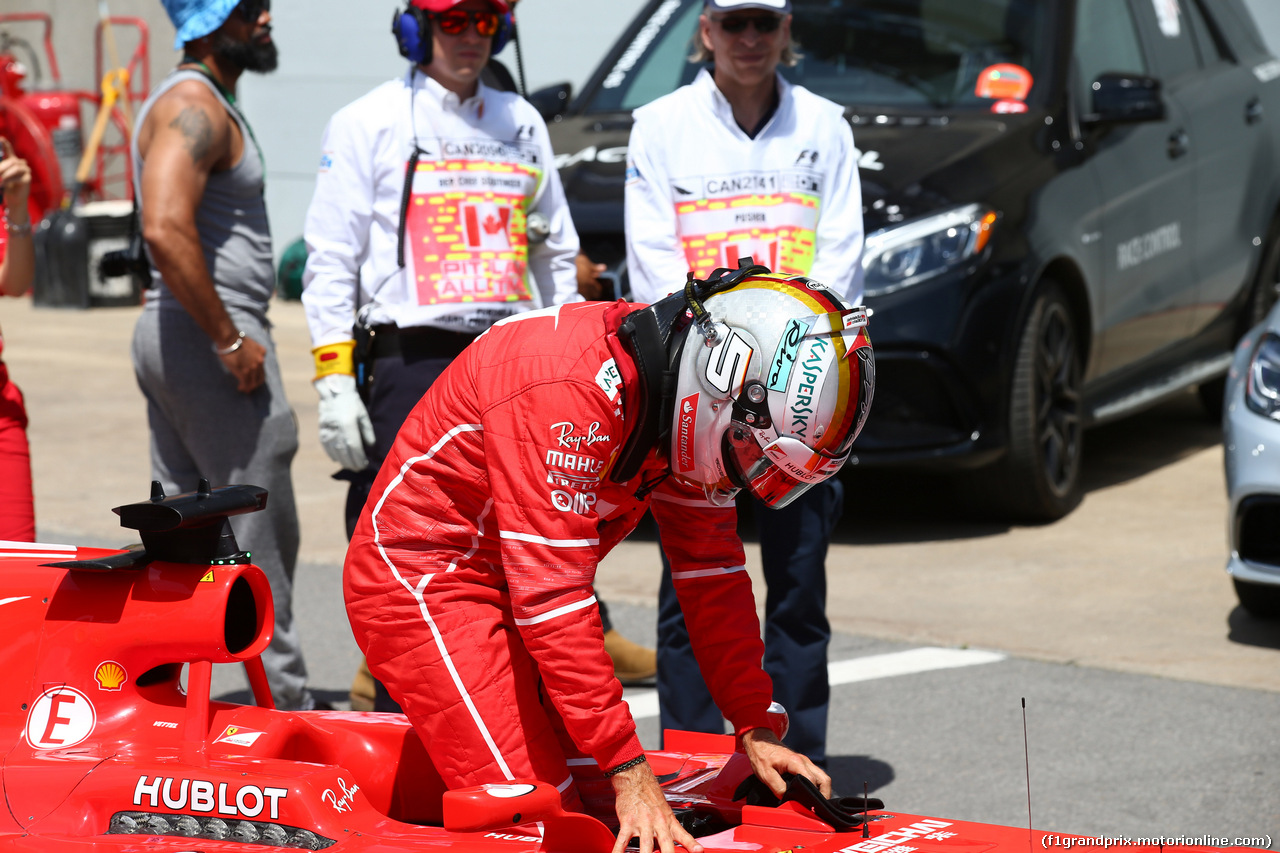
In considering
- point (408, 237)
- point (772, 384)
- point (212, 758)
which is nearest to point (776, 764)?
point (772, 384)

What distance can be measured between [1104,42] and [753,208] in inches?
157

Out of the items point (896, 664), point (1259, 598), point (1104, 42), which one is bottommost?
point (896, 664)

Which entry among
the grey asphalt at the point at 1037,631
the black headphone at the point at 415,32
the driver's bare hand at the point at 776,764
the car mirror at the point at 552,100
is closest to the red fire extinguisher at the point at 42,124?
the grey asphalt at the point at 1037,631

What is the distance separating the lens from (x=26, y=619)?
324 centimetres

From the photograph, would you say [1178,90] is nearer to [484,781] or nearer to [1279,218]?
[1279,218]

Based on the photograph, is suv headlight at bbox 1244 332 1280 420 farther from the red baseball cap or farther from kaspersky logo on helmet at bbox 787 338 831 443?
kaspersky logo on helmet at bbox 787 338 831 443

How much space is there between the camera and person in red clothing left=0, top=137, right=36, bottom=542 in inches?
169

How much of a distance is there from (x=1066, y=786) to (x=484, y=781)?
80.5 inches

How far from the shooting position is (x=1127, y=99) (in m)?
6.99

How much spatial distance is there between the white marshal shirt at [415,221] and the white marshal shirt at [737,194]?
0.39m

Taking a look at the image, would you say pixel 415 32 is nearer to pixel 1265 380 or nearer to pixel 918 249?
pixel 918 249

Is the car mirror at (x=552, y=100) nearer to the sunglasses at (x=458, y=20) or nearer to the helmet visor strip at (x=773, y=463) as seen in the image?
the sunglasses at (x=458, y=20)

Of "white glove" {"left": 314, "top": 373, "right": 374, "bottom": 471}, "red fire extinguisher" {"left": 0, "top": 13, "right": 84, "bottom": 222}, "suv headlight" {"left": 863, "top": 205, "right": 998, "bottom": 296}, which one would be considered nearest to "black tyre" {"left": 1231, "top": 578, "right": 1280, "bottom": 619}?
"suv headlight" {"left": 863, "top": 205, "right": 998, "bottom": 296}

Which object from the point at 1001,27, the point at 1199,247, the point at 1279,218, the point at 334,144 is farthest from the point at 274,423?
the point at 1279,218
